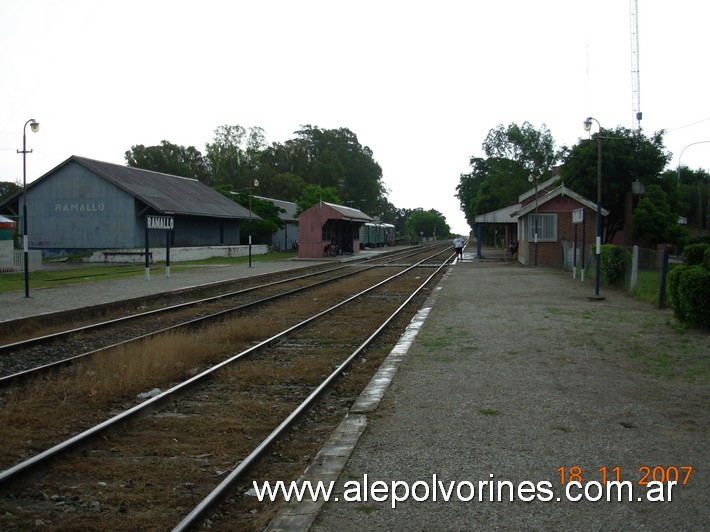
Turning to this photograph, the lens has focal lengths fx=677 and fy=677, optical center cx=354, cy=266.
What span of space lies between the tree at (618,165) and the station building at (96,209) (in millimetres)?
24159

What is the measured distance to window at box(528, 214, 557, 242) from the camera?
34125mm

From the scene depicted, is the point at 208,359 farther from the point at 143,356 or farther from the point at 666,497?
the point at 666,497

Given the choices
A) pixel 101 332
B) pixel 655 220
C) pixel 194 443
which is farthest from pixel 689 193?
pixel 194 443

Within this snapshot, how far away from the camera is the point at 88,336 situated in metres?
12.3

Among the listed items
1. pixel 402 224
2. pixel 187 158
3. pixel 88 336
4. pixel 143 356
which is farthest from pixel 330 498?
pixel 402 224

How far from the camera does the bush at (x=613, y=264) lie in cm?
2062

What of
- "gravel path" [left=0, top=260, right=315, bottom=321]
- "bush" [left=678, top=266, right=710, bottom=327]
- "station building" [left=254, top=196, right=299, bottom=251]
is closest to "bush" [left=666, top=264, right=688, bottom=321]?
"bush" [left=678, top=266, right=710, bottom=327]

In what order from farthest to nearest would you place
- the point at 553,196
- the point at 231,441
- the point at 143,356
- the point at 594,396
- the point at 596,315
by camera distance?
the point at 553,196, the point at 596,315, the point at 143,356, the point at 594,396, the point at 231,441

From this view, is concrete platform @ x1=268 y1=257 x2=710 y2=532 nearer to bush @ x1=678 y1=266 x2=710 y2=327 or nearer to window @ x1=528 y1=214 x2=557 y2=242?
bush @ x1=678 y1=266 x2=710 y2=327

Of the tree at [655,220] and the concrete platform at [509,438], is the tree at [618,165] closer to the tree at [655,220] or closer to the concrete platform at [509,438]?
the tree at [655,220]

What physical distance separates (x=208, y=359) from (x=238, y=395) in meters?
2.25

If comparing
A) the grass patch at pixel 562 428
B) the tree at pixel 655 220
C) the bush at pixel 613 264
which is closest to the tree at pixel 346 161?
the tree at pixel 655 220

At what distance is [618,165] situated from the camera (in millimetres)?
34344

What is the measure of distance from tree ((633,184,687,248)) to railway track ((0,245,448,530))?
25.6 metres
